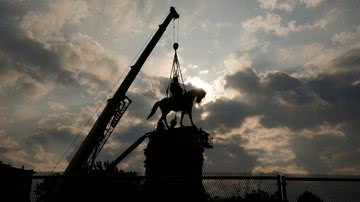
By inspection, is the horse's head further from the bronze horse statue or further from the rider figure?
the rider figure

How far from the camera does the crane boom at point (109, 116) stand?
19703 mm

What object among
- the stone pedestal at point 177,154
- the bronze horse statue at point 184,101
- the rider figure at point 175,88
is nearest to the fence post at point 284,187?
the stone pedestal at point 177,154

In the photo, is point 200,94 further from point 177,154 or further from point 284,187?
point 284,187

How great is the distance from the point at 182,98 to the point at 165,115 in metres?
1.82

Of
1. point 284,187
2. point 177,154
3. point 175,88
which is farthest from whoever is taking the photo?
point 175,88

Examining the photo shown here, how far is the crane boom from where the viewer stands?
19703 mm

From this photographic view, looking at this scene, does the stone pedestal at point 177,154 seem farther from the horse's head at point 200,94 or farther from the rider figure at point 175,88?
the rider figure at point 175,88

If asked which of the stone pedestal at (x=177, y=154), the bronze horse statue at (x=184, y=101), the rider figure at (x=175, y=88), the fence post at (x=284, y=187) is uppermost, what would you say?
the rider figure at (x=175, y=88)

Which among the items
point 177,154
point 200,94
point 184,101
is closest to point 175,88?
point 184,101

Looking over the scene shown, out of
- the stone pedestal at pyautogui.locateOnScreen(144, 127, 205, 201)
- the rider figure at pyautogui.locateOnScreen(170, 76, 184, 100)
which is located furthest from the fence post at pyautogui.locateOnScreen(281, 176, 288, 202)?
the rider figure at pyautogui.locateOnScreen(170, 76, 184, 100)

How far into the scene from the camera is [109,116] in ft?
72.4

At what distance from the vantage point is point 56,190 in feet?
55.8

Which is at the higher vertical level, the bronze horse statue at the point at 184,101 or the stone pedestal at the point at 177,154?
the bronze horse statue at the point at 184,101

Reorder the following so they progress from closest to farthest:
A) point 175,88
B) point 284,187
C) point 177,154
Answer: point 284,187, point 177,154, point 175,88
